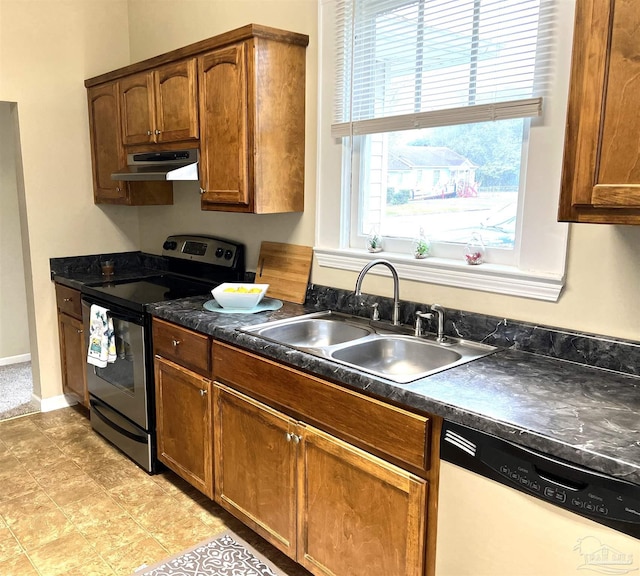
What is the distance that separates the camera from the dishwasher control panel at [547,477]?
1.20 meters

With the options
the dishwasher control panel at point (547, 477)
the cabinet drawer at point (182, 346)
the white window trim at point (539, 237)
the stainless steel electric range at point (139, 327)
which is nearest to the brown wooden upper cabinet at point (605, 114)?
the white window trim at point (539, 237)

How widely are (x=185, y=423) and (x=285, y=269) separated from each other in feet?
2.93

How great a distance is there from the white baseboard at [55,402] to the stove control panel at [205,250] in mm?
1217

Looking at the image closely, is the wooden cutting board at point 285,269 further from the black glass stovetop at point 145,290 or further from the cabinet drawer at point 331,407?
the cabinet drawer at point 331,407

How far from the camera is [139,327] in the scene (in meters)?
2.78

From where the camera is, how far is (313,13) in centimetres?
259

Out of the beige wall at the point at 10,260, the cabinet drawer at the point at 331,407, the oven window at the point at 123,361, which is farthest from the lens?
the beige wall at the point at 10,260

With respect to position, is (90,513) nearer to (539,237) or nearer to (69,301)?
(69,301)

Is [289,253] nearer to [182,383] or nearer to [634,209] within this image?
[182,383]

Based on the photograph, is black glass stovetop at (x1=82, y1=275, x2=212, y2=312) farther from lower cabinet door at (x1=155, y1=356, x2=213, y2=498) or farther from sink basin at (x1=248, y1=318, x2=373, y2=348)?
sink basin at (x1=248, y1=318, x2=373, y2=348)

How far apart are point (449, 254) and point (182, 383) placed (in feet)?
4.34

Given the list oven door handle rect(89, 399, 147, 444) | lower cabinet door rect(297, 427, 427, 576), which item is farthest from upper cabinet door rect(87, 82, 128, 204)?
lower cabinet door rect(297, 427, 427, 576)

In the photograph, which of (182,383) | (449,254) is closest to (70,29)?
(182,383)

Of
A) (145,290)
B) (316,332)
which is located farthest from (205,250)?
(316,332)
